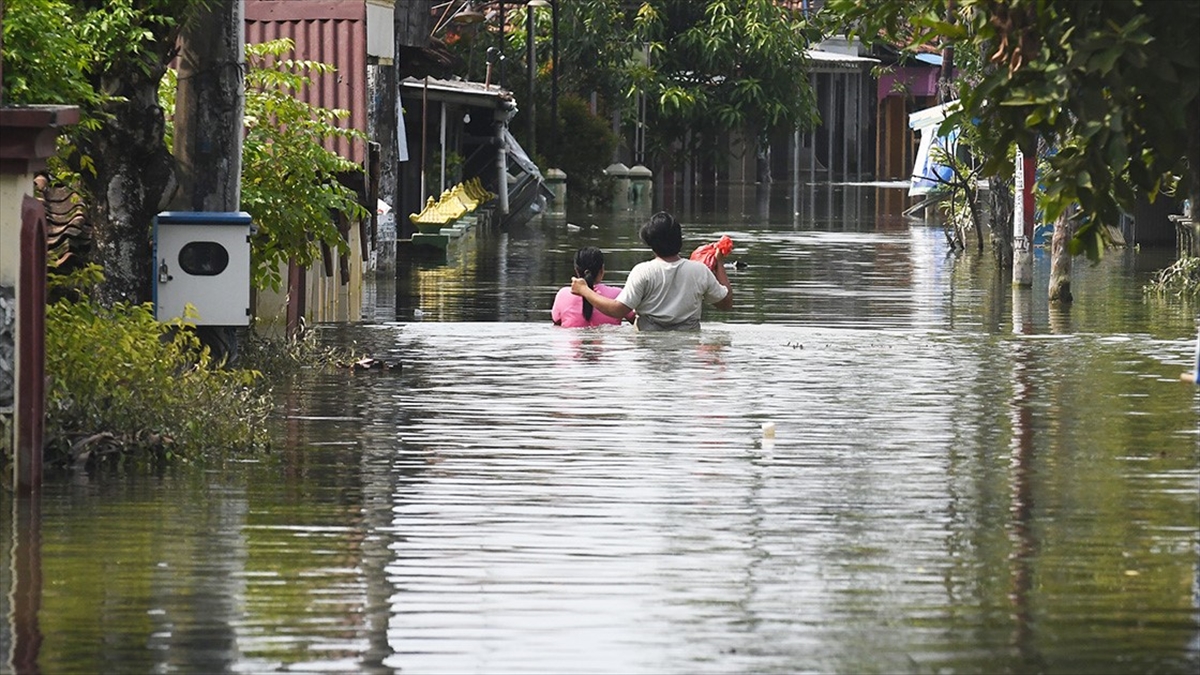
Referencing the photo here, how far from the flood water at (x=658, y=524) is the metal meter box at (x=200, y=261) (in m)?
0.70

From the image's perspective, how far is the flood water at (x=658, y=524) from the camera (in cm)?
710

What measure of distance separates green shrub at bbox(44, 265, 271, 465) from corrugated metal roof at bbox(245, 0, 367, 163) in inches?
435

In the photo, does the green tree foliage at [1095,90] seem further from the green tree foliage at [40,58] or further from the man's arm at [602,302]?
the man's arm at [602,302]

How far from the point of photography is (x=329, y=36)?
22.1 m

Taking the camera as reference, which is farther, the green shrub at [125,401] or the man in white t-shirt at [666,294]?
the man in white t-shirt at [666,294]

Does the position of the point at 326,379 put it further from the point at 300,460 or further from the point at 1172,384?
the point at 1172,384

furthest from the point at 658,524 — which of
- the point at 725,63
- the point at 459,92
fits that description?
the point at 725,63

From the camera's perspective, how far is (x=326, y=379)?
46.7ft

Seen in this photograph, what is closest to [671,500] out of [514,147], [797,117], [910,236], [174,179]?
[174,179]

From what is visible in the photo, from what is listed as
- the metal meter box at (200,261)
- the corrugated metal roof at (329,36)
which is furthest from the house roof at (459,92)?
the metal meter box at (200,261)

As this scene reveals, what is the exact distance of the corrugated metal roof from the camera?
22.0 metres

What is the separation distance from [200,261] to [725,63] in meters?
40.3

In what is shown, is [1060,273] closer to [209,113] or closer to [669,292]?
[669,292]

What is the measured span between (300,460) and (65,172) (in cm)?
326
